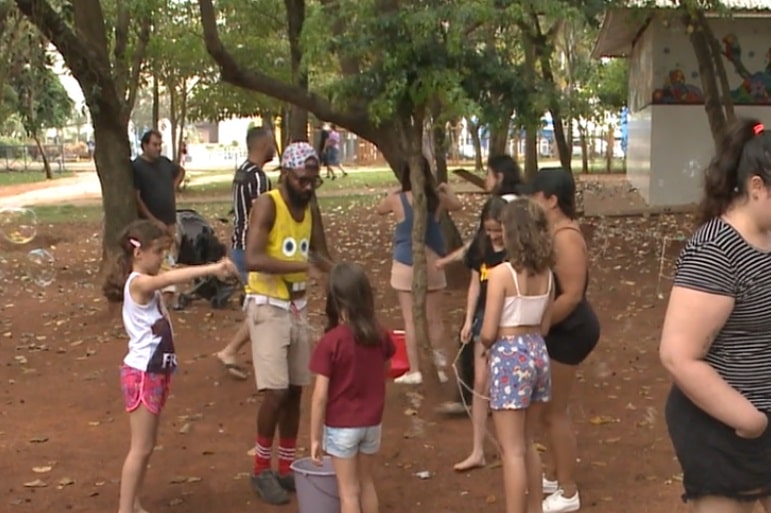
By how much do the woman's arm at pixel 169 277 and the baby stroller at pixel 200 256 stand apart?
253 inches

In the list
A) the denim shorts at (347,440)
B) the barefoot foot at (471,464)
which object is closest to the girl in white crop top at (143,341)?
the denim shorts at (347,440)

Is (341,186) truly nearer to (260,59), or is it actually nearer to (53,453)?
(260,59)

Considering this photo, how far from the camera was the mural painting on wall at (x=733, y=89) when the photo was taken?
20828 mm

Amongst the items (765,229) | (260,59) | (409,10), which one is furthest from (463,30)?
(260,59)

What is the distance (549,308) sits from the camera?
15.3 feet

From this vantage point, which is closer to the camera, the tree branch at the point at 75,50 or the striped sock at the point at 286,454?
the striped sock at the point at 286,454

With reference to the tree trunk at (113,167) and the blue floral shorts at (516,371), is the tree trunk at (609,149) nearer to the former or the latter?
the tree trunk at (113,167)

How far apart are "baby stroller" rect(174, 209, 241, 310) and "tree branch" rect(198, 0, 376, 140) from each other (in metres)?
1.93

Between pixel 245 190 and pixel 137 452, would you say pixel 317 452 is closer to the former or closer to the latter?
pixel 137 452

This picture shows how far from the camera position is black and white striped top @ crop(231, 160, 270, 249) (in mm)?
7711

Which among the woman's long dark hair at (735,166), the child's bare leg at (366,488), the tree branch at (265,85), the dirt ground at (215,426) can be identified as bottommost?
the dirt ground at (215,426)

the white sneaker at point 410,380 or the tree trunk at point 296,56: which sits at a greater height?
the tree trunk at point 296,56

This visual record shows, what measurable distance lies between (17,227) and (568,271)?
13.6m

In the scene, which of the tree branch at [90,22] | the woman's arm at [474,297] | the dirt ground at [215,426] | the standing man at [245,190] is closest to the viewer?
the dirt ground at [215,426]
